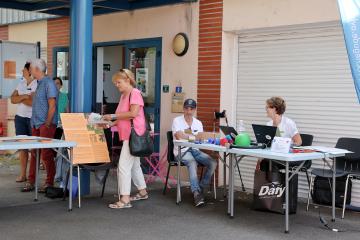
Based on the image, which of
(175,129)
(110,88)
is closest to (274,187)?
(175,129)

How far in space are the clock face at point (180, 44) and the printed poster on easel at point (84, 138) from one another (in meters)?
2.23

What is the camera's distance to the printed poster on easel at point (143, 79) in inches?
363

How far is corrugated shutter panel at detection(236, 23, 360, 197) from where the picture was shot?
6750 millimetres

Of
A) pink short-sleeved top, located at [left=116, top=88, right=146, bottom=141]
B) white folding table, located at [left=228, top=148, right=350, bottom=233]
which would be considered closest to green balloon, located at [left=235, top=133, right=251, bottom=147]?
white folding table, located at [left=228, top=148, right=350, bottom=233]

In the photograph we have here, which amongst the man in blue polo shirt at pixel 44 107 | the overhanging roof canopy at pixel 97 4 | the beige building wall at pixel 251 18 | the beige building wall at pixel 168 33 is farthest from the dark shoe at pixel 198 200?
the overhanging roof canopy at pixel 97 4

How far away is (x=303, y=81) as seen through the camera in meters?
7.14

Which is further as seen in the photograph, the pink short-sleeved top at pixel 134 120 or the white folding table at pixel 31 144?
the pink short-sleeved top at pixel 134 120

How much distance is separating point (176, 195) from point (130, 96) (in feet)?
5.56

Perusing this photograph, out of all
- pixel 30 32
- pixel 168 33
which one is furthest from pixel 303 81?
pixel 30 32

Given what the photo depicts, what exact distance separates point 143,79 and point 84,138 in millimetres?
2944

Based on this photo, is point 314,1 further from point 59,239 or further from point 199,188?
point 59,239

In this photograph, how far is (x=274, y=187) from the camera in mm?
6125

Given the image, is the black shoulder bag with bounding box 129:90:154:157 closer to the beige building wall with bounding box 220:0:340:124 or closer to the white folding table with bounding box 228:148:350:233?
the white folding table with bounding box 228:148:350:233

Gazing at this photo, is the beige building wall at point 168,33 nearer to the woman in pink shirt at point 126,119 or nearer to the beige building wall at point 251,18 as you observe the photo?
the beige building wall at point 251,18
